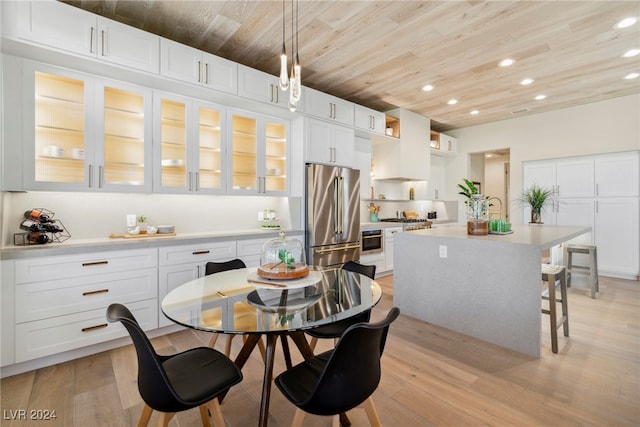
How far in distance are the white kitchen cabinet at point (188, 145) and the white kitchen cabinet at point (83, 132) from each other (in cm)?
11

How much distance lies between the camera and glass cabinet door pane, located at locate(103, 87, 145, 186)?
2674mm

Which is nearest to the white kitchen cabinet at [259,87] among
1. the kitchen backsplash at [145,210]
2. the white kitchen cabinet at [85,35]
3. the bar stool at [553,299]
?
the white kitchen cabinet at [85,35]

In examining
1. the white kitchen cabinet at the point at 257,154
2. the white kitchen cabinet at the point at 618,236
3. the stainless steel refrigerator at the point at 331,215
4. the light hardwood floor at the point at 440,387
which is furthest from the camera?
the white kitchen cabinet at the point at 618,236

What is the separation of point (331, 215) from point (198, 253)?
1.87 metres

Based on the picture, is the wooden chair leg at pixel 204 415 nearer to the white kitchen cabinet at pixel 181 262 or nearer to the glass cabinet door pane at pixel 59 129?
the white kitchen cabinet at pixel 181 262

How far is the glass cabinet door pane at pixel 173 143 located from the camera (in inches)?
117

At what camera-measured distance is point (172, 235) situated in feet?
9.82

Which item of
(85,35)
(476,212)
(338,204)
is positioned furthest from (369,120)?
(85,35)

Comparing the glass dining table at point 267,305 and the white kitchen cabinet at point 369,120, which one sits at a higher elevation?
the white kitchen cabinet at point 369,120

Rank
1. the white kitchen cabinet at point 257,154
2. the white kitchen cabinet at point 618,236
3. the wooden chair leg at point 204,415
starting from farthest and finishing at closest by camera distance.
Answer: the white kitchen cabinet at point 618,236 < the white kitchen cabinet at point 257,154 < the wooden chair leg at point 204,415

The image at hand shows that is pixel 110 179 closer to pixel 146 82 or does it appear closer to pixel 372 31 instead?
pixel 146 82

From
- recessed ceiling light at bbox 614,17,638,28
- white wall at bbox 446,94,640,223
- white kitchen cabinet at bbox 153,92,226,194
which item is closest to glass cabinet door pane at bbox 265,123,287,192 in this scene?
white kitchen cabinet at bbox 153,92,226,194

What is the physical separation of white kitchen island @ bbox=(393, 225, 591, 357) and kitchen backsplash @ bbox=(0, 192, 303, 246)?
1598mm

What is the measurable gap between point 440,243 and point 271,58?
2.90 m
